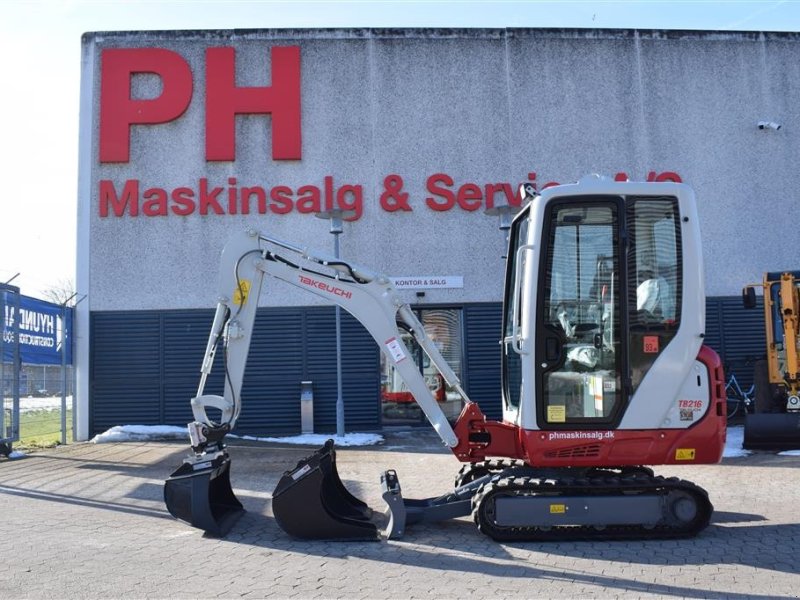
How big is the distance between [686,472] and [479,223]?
7.60m

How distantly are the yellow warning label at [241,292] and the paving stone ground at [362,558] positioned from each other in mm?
2164

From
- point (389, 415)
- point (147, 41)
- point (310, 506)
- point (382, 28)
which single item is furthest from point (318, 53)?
point (310, 506)

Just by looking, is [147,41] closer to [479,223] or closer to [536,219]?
[479,223]

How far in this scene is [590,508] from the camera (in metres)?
6.47

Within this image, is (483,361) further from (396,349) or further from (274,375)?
(396,349)

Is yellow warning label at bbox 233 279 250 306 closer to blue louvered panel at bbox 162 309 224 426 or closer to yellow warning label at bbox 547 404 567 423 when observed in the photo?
yellow warning label at bbox 547 404 567 423

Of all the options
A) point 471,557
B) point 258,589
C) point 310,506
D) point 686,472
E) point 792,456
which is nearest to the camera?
point 258,589

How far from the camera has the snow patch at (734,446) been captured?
11984 mm

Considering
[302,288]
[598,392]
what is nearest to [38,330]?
[302,288]

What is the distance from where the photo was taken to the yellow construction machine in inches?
477

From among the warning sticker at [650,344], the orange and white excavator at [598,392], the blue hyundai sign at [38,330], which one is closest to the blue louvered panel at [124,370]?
the blue hyundai sign at [38,330]

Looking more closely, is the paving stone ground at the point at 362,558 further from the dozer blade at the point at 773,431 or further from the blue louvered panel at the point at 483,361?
the blue louvered panel at the point at 483,361

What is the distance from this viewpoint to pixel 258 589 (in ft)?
17.5

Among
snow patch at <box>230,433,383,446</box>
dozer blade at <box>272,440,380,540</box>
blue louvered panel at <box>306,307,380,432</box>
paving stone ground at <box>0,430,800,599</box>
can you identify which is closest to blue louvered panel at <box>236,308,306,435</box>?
A: blue louvered panel at <box>306,307,380,432</box>
